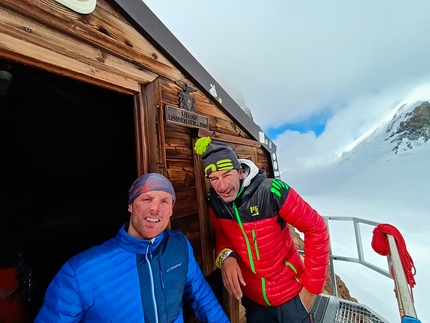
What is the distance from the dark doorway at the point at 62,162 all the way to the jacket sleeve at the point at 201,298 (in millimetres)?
1977

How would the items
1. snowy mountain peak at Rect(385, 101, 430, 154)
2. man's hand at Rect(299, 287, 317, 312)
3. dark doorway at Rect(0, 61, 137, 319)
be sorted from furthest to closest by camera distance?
snowy mountain peak at Rect(385, 101, 430, 154) < dark doorway at Rect(0, 61, 137, 319) < man's hand at Rect(299, 287, 317, 312)

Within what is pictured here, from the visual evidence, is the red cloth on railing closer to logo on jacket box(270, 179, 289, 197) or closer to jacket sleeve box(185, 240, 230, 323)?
logo on jacket box(270, 179, 289, 197)

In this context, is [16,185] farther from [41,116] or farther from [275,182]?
[275,182]

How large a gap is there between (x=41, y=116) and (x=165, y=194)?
306 cm

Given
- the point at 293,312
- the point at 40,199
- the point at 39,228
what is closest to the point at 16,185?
the point at 40,199

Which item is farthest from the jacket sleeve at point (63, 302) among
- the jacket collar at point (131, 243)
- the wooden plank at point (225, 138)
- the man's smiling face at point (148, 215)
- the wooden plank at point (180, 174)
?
the wooden plank at point (225, 138)

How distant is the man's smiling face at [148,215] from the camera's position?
1489 millimetres

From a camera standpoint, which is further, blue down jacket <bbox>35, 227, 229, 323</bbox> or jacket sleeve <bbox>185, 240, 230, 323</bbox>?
jacket sleeve <bbox>185, 240, 230, 323</bbox>

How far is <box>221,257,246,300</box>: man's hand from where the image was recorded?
195cm

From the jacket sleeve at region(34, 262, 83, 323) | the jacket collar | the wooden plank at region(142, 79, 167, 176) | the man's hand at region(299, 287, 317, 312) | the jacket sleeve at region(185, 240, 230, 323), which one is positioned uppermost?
the wooden plank at region(142, 79, 167, 176)

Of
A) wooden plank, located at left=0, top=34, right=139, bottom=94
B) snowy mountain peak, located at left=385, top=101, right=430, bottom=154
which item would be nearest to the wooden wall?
wooden plank, located at left=0, top=34, right=139, bottom=94

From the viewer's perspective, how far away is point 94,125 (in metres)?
3.72

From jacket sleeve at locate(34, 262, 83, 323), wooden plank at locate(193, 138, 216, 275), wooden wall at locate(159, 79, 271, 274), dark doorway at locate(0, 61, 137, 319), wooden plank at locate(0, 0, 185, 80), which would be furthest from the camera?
dark doorway at locate(0, 61, 137, 319)

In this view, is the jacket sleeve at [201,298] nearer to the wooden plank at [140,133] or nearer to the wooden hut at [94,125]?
the wooden hut at [94,125]
